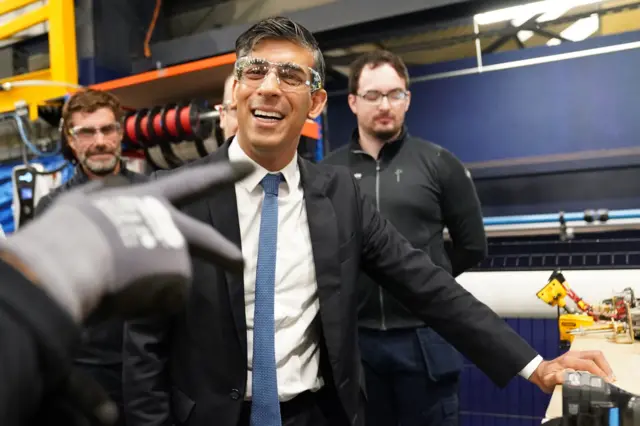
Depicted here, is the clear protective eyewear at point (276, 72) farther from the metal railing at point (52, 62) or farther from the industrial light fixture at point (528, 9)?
the metal railing at point (52, 62)

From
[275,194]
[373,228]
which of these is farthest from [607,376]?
[275,194]

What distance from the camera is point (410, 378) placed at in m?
1.91

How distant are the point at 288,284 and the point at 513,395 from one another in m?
2.20

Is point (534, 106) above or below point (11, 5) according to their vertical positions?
below

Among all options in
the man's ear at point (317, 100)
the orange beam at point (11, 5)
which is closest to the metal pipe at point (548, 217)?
the man's ear at point (317, 100)

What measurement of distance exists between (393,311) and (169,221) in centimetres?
147

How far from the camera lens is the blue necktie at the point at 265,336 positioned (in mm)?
1185

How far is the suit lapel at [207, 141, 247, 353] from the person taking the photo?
1199mm

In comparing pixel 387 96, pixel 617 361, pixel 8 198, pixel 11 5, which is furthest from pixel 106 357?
pixel 11 5

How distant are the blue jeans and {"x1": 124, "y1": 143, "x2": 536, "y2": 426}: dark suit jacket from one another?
20.2 inches

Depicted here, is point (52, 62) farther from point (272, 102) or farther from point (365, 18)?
point (272, 102)

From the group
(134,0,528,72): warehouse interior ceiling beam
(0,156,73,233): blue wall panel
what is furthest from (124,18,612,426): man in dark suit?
(0,156,73,233): blue wall panel

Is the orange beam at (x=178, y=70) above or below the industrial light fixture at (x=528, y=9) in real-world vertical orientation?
below

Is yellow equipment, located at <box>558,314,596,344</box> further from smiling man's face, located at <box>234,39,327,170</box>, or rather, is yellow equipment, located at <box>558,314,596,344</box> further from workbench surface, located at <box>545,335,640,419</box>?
smiling man's face, located at <box>234,39,327,170</box>
